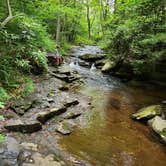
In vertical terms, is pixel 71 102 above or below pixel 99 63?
above

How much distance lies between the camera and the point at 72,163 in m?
4.46

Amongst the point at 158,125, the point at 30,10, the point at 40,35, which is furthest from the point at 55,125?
the point at 30,10

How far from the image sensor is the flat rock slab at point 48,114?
237 inches

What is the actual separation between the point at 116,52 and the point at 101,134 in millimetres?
7179

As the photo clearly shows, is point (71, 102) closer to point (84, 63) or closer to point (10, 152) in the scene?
point (10, 152)

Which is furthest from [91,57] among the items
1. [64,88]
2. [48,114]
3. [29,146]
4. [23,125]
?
[29,146]

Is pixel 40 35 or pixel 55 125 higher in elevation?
pixel 40 35

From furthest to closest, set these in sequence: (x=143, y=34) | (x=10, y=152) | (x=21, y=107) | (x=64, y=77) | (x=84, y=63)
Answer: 1. (x=84, y=63)
2. (x=64, y=77)
3. (x=143, y=34)
4. (x=21, y=107)
5. (x=10, y=152)

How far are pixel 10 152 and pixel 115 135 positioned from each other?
2.80 meters

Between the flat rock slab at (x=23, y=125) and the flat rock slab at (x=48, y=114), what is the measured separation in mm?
417

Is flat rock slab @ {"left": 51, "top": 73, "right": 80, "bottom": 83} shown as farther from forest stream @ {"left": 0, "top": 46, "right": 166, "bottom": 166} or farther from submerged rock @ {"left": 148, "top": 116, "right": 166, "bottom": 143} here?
submerged rock @ {"left": 148, "top": 116, "right": 166, "bottom": 143}

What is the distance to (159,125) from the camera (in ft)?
20.9

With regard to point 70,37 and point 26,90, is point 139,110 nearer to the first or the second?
point 26,90

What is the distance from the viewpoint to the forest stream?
4.91 m
